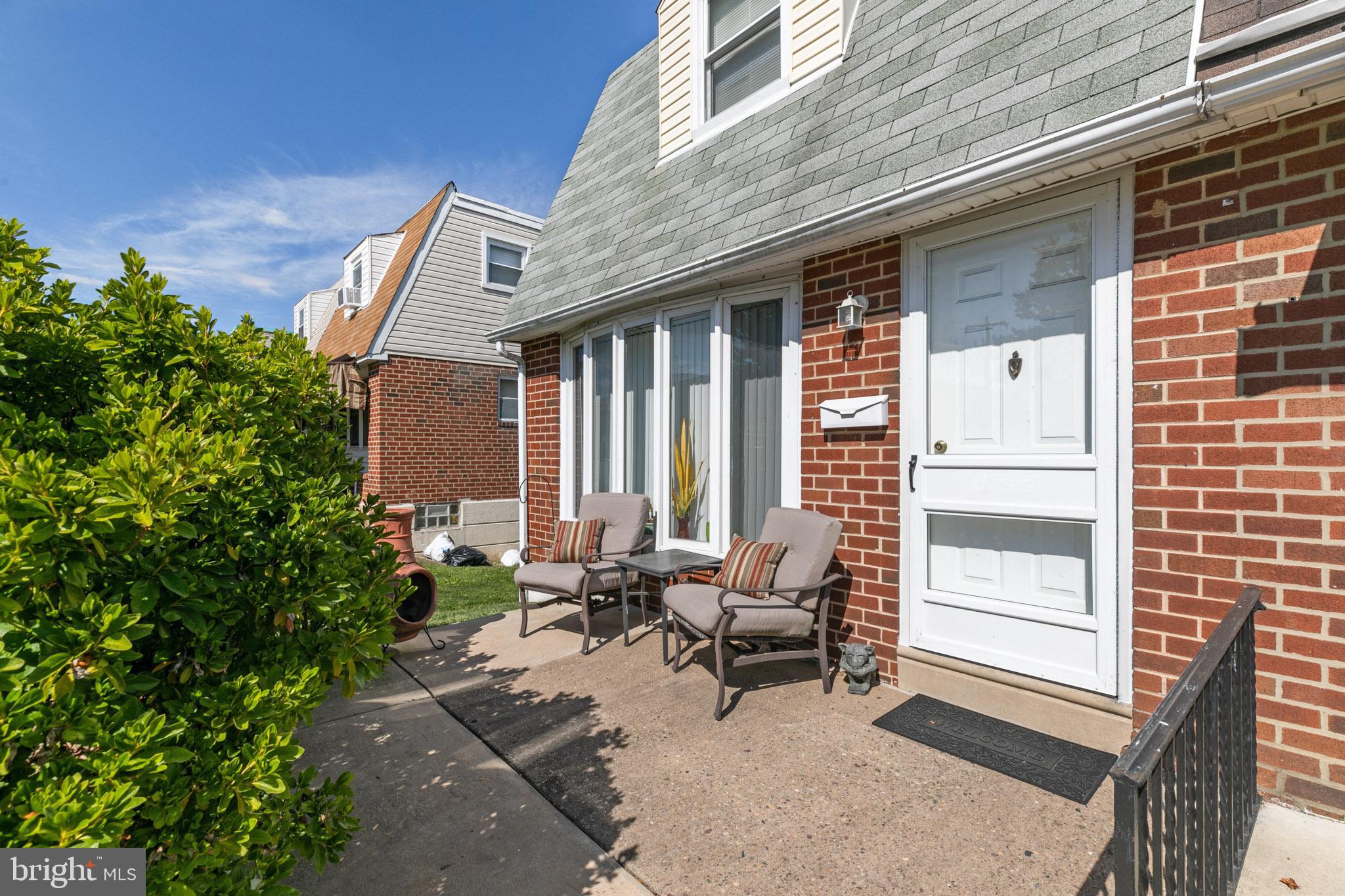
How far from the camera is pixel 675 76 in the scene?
616 centimetres

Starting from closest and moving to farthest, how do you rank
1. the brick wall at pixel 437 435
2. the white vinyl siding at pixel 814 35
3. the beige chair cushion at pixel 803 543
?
1. the beige chair cushion at pixel 803 543
2. the white vinyl siding at pixel 814 35
3. the brick wall at pixel 437 435

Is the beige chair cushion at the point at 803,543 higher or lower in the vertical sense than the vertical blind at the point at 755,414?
lower

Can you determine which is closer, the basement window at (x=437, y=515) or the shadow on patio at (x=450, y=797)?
the shadow on patio at (x=450, y=797)

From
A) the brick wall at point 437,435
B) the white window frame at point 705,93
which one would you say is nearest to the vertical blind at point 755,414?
the white window frame at point 705,93

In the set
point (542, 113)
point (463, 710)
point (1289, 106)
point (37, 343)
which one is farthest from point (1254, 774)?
point (542, 113)

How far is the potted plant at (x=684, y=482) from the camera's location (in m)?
5.43

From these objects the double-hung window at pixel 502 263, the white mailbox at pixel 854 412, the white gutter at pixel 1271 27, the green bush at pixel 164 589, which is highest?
the double-hung window at pixel 502 263

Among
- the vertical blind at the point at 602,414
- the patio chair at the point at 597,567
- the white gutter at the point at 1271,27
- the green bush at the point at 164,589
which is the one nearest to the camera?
the green bush at the point at 164,589

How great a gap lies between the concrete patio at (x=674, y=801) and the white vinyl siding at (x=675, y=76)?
5.19 metres

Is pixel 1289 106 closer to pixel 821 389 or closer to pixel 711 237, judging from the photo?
pixel 821 389

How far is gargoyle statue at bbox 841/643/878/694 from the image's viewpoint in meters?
3.82

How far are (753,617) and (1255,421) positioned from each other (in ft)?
8.72

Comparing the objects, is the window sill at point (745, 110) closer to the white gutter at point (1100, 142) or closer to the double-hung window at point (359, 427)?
the white gutter at point (1100, 142)

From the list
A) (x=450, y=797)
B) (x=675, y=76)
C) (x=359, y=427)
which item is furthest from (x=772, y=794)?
(x=359, y=427)
